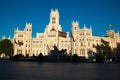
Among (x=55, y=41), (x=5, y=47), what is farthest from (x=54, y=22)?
(x=5, y=47)

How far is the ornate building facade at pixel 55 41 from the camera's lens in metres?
146

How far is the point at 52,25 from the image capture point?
16788 centimetres

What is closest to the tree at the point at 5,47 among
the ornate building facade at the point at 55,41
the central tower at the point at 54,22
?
the ornate building facade at the point at 55,41

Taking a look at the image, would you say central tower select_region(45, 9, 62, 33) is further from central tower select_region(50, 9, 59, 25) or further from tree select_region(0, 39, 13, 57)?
tree select_region(0, 39, 13, 57)

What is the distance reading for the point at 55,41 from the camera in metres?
153

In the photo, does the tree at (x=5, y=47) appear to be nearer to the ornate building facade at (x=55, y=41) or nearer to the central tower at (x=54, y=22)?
the ornate building facade at (x=55, y=41)

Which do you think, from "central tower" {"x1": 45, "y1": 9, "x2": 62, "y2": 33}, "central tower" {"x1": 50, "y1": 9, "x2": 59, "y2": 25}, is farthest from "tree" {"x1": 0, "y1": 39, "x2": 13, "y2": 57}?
"central tower" {"x1": 50, "y1": 9, "x2": 59, "y2": 25}

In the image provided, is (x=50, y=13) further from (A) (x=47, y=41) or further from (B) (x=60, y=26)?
(A) (x=47, y=41)

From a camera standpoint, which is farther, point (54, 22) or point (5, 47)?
point (54, 22)

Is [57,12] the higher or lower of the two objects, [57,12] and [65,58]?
the higher

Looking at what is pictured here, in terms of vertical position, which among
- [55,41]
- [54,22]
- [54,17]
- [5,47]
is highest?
[54,17]

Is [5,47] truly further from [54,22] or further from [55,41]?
[54,22]

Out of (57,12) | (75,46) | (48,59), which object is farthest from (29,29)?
(48,59)

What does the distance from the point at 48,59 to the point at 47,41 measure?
188 ft
